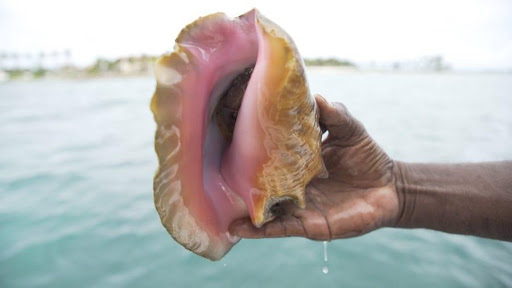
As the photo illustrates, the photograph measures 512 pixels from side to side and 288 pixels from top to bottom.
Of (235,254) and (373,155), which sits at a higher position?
(373,155)

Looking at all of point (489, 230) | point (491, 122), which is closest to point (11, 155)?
point (489, 230)

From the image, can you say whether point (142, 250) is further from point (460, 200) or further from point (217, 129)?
point (460, 200)

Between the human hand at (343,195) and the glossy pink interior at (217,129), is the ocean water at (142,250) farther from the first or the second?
the glossy pink interior at (217,129)

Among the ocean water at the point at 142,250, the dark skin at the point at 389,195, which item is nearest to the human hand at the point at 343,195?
the dark skin at the point at 389,195

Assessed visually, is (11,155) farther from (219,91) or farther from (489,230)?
(489,230)

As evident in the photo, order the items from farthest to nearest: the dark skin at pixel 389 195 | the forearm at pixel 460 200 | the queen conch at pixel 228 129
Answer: the forearm at pixel 460 200, the dark skin at pixel 389 195, the queen conch at pixel 228 129

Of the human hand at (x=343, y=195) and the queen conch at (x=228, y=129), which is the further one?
the human hand at (x=343, y=195)

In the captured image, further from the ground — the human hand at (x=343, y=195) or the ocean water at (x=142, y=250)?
the human hand at (x=343, y=195)
